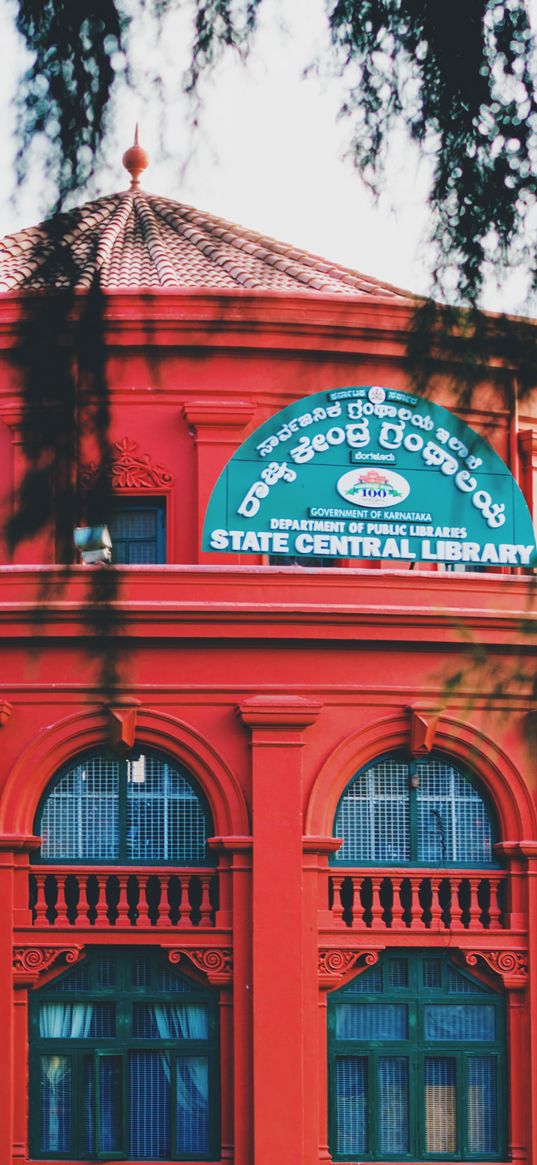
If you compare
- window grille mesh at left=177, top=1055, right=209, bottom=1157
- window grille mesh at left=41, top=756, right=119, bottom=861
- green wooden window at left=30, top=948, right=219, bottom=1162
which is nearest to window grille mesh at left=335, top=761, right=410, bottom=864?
green wooden window at left=30, top=948, right=219, bottom=1162

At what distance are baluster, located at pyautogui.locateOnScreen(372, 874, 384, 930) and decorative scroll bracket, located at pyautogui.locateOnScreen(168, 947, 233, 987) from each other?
4.88ft

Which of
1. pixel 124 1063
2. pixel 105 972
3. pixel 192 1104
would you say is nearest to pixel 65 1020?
pixel 105 972

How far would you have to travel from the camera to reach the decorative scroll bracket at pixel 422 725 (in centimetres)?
1802

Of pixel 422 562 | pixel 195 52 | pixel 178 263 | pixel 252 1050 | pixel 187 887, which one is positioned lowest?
pixel 252 1050

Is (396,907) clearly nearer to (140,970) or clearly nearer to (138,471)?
(140,970)

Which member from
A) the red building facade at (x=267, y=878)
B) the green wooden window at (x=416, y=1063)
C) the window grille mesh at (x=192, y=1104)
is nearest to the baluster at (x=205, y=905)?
the red building facade at (x=267, y=878)

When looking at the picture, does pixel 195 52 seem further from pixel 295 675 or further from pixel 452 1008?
pixel 452 1008

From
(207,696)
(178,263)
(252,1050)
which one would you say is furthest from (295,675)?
(178,263)

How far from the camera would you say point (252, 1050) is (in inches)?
680

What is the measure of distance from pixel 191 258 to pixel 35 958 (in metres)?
9.74

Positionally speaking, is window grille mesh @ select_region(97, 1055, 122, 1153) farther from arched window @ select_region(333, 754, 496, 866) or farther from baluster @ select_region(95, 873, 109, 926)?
arched window @ select_region(333, 754, 496, 866)

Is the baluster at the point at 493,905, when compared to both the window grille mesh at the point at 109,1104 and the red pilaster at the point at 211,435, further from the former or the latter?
the red pilaster at the point at 211,435

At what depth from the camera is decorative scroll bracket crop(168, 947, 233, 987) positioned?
17.5 metres

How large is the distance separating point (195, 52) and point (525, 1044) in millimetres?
14496
